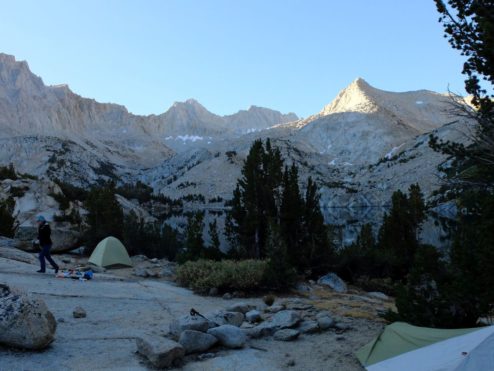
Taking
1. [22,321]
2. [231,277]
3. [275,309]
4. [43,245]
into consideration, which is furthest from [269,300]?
[43,245]

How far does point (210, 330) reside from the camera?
9570 millimetres

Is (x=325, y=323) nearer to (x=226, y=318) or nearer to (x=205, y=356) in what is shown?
Answer: (x=226, y=318)

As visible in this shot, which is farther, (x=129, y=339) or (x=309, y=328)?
(x=309, y=328)

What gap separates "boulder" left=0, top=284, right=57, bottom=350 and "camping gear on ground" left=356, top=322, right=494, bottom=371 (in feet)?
19.4

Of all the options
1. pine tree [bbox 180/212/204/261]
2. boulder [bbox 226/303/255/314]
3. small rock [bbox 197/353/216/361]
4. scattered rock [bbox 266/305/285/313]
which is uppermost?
pine tree [bbox 180/212/204/261]

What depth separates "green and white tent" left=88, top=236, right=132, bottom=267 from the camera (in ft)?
71.1

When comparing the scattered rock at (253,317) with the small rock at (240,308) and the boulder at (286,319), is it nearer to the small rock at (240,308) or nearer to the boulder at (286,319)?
the small rock at (240,308)

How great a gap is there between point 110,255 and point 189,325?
13.5 metres

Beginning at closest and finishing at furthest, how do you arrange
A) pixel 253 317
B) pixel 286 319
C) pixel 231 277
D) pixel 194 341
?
1. pixel 194 341
2. pixel 286 319
3. pixel 253 317
4. pixel 231 277

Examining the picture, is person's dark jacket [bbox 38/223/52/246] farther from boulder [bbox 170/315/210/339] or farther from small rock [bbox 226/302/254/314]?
boulder [bbox 170/315/210/339]

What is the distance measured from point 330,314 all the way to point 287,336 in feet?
7.78

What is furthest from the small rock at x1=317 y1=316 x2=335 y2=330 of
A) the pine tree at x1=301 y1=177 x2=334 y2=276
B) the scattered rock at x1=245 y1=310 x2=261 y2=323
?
the pine tree at x1=301 y1=177 x2=334 y2=276

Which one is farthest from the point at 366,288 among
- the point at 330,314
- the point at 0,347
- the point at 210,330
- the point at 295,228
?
the point at 0,347

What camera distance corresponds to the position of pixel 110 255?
21.9 m
